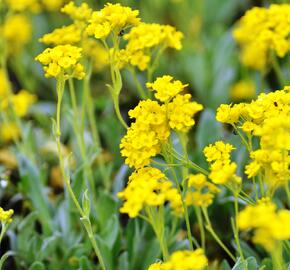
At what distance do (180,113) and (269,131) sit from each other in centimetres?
29

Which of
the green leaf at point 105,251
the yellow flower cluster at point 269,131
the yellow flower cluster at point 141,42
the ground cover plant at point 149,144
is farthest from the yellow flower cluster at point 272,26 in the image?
the green leaf at point 105,251

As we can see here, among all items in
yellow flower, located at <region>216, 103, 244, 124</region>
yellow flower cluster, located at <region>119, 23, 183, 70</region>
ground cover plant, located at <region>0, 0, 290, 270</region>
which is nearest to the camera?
ground cover plant, located at <region>0, 0, 290, 270</region>

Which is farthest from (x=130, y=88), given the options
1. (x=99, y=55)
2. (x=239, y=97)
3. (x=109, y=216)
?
(x=109, y=216)

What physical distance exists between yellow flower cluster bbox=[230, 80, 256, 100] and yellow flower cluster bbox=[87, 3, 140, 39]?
5.03 feet

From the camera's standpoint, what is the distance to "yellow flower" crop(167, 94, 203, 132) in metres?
1.66

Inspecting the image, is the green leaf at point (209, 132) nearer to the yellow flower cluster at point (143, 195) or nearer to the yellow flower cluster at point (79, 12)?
the yellow flower cluster at point (79, 12)

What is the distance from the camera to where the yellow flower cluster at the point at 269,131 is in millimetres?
1455

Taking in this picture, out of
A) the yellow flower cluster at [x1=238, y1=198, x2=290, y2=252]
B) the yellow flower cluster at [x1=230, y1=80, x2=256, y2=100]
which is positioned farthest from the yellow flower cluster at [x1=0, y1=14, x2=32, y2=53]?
the yellow flower cluster at [x1=238, y1=198, x2=290, y2=252]

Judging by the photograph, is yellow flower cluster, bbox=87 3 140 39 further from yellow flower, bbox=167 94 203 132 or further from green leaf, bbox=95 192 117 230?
green leaf, bbox=95 192 117 230

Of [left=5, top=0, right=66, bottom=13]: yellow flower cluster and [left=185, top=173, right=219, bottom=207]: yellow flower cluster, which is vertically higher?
[left=5, top=0, right=66, bottom=13]: yellow flower cluster

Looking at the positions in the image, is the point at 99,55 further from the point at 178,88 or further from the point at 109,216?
the point at 178,88

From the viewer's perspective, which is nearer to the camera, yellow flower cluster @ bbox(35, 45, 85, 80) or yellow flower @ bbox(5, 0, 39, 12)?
yellow flower cluster @ bbox(35, 45, 85, 80)

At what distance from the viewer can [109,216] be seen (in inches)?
95.9

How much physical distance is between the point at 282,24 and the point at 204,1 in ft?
6.37
